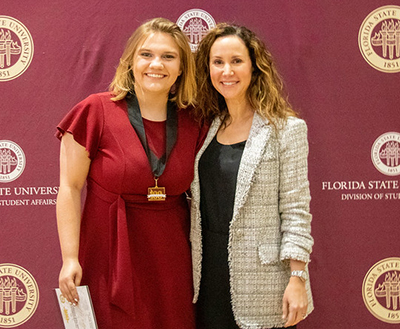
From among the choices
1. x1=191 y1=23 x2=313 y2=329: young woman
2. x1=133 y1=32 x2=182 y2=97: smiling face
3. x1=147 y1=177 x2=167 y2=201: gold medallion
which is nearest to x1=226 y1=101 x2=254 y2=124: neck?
x1=191 y1=23 x2=313 y2=329: young woman

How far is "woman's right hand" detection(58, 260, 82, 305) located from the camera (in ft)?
5.71

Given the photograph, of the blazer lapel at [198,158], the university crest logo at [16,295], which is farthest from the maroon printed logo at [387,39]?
the university crest logo at [16,295]

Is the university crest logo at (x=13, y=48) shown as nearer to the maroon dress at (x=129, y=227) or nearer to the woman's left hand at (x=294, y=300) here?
the maroon dress at (x=129, y=227)

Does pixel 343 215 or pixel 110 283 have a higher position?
pixel 343 215

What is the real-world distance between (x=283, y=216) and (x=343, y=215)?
75cm

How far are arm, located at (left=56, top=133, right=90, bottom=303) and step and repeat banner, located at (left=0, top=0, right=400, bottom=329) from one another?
617mm

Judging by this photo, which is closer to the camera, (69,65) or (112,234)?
(112,234)

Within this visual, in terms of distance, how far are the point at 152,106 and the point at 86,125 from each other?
0.30 metres

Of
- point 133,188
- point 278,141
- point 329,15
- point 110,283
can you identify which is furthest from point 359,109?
point 110,283

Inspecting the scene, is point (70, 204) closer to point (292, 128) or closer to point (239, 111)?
point (239, 111)

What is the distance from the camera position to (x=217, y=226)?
1817mm

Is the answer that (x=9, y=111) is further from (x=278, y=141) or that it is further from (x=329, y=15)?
(x=329, y=15)

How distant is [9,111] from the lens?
2369 millimetres

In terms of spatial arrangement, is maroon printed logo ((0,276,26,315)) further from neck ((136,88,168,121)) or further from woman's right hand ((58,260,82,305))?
neck ((136,88,168,121))
